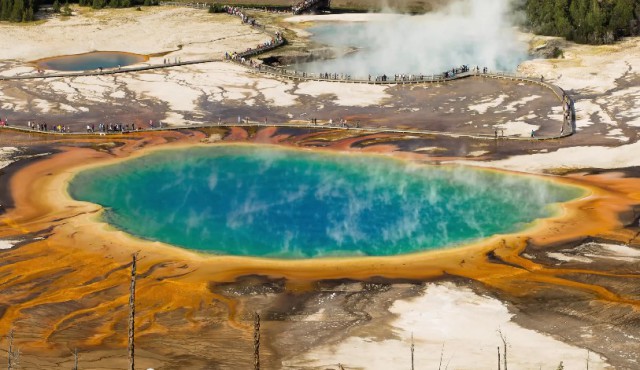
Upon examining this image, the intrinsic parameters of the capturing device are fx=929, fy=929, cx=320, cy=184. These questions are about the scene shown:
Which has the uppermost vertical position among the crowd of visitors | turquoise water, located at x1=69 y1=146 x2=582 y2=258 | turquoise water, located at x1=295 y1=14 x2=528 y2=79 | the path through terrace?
the crowd of visitors

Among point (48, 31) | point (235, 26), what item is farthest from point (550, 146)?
point (48, 31)

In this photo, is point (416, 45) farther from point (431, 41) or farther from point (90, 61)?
point (90, 61)

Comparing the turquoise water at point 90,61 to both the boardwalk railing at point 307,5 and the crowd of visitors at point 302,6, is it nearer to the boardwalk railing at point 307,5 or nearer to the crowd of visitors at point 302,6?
the crowd of visitors at point 302,6

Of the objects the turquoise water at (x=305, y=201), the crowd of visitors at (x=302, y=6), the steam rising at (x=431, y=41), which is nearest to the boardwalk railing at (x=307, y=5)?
the crowd of visitors at (x=302, y=6)

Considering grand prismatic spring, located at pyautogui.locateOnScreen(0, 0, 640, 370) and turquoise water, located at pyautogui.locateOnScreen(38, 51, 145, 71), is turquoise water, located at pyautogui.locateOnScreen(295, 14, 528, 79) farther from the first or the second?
turquoise water, located at pyautogui.locateOnScreen(38, 51, 145, 71)

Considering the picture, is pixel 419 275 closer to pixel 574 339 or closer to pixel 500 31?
pixel 574 339

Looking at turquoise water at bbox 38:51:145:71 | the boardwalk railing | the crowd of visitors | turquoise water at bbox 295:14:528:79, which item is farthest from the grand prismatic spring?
the boardwalk railing
